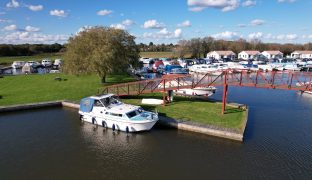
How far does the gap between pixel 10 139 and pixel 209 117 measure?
20351 millimetres

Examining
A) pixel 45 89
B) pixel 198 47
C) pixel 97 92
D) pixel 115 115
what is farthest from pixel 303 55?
pixel 115 115

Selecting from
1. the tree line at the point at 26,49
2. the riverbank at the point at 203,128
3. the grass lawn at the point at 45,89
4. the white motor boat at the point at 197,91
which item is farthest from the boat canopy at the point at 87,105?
the tree line at the point at 26,49

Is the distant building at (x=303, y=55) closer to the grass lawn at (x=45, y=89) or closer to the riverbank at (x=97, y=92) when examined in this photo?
the grass lawn at (x=45, y=89)

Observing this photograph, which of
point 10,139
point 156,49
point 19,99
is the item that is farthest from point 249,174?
point 156,49

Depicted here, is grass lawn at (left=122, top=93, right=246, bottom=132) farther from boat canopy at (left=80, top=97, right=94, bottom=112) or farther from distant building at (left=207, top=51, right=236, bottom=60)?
distant building at (left=207, top=51, right=236, bottom=60)

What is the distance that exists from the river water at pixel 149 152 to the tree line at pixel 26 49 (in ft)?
458

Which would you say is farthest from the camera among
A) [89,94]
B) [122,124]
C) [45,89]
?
[45,89]

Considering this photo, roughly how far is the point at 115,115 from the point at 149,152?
6990 millimetres

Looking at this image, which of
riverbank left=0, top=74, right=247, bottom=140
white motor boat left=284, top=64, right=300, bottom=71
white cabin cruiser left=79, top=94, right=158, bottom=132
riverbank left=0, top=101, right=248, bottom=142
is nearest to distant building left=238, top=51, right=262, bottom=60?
white motor boat left=284, top=64, right=300, bottom=71

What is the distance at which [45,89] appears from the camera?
46.2 metres

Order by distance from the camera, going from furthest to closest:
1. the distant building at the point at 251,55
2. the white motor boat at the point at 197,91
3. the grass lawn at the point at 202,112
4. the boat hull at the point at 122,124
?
1. the distant building at the point at 251,55
2. the white motor boat at the point at 197,91
3. the grass lawn at the point at 202,112
4. the boat hull at the point at 122,124

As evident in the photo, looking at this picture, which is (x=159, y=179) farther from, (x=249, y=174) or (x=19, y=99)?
(x=19, y=99)

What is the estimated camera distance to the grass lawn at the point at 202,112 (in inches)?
1101

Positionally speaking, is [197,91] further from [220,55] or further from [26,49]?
[26,49]
